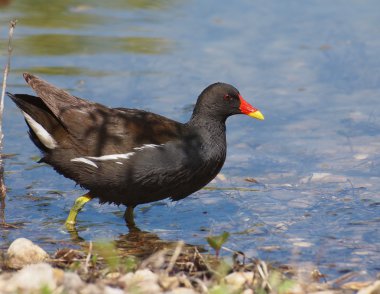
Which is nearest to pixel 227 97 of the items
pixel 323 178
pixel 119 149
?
pixel 119 149

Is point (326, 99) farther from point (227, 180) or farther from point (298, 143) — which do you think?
point (227, 180)

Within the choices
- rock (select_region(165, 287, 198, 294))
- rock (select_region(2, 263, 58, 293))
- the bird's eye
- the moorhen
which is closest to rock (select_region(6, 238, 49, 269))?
rock (select_region(2, 263, 58, 293))

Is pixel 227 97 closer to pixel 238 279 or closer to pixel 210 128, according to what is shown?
pixel 210 128

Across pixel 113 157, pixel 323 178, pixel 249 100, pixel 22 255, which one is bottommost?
pixel 22 255

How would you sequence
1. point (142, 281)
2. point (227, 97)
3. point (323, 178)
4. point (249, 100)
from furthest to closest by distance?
point (249, 100)
point (323, 178)
point (227, 97)
point (142, 281)

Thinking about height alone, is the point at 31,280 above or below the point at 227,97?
below

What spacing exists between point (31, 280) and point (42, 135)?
7.52 ft

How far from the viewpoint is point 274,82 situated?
977 centimetres

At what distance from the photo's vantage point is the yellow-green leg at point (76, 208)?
21.8 feet

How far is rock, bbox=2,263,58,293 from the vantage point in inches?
174

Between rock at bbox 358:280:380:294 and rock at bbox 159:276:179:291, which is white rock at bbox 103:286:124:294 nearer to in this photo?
rock at bbox 159:276:179:291

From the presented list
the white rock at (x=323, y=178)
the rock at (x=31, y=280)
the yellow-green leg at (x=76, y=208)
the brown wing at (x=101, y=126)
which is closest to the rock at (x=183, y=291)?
the rock at (x=31, y=280)

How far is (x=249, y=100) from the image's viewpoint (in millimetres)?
9281

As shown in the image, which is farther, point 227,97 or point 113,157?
point 227,97
